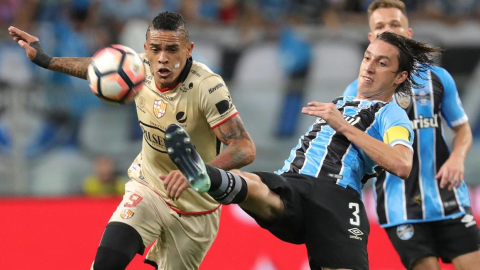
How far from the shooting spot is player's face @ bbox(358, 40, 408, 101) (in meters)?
4.95

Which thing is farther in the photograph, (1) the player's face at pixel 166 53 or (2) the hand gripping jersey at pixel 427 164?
(2) the hand gripping jersey at pixel 427 164

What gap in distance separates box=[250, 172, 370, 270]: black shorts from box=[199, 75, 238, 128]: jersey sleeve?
0.52 meters

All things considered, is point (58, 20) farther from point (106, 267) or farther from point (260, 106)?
point (106, 267)

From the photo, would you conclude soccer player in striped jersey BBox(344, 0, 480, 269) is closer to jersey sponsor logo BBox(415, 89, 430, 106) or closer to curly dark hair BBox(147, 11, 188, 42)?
jersey sponsor logo BBox(415, 89, 430, 106)

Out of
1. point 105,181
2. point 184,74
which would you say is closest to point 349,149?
point 184,74

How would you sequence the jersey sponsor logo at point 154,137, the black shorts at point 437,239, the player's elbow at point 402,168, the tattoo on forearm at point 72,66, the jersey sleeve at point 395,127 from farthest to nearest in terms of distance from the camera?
the black shorts at point 437,239, the tattoo on forearm at point 72,66, the jersey sponsor logo at point 154,137, the jersey sleeve at point 395,127, the player's elbow at point 402,168

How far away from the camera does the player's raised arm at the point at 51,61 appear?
528 centimetres

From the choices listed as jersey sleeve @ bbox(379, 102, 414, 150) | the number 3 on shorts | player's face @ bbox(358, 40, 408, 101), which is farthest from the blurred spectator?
jersey sleeve @ bbox(379, 102, 414, 150)

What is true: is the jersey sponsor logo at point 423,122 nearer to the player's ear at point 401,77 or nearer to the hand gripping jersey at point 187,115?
the player's ear at point 401,77

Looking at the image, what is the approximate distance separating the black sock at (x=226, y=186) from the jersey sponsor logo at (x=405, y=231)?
1945 millimetres

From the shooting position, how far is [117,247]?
478 cm

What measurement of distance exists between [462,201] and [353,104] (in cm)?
145

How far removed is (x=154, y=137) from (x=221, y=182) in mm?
1155

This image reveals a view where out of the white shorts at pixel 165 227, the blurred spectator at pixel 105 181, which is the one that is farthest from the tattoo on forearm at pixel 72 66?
the blurred spectator at pixel 105 181
